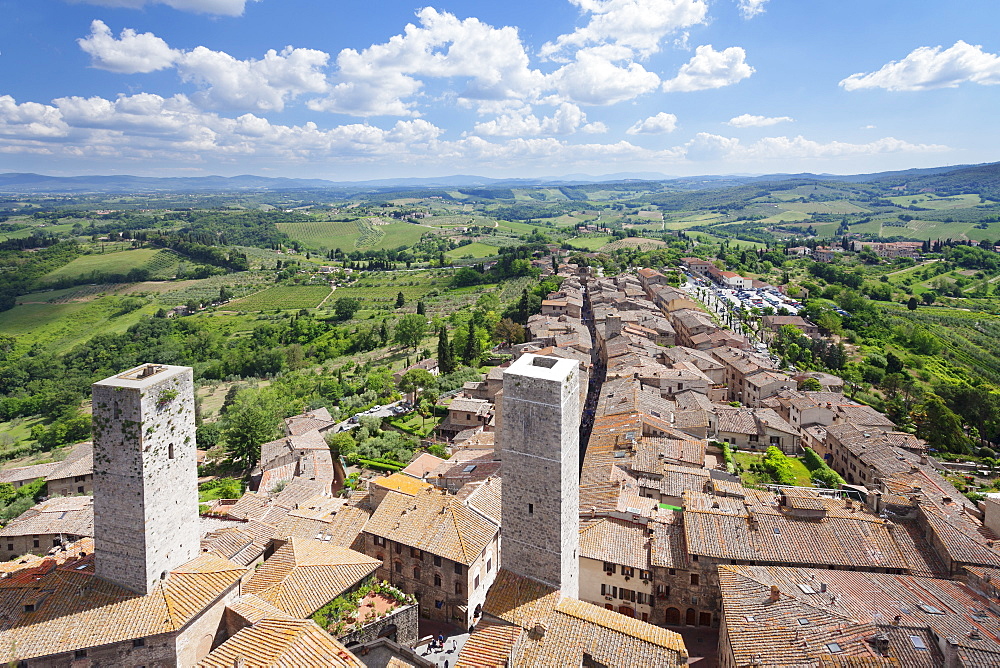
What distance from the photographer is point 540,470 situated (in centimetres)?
2031

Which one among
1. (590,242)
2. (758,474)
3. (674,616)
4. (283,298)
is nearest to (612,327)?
(758,474)

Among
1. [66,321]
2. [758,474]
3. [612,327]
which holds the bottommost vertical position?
[758,474]

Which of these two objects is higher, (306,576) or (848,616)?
(848,616)

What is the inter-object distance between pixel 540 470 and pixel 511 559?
4.06m

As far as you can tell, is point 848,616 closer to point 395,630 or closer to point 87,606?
point 395,630

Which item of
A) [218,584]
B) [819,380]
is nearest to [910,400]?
[819,380]

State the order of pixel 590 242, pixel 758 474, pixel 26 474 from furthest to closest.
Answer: pixel 590 242 → pixel 26 474 → pixel 758 474

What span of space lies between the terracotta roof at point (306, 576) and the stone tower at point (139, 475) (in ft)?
14.6

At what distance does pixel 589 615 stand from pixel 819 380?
52.1 metres

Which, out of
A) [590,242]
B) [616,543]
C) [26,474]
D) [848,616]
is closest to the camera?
[848,616]

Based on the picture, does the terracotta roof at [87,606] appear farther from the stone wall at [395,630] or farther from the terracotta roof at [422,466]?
the terracotta roof at [422,466]

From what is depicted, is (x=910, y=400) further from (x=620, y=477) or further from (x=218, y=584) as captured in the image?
(x=218, y=584)

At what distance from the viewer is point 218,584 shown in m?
20.0

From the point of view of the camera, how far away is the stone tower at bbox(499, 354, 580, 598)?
19812 mm
